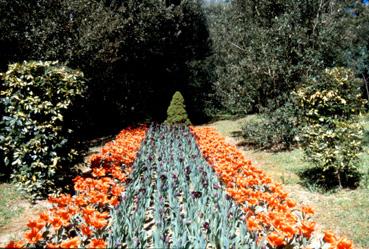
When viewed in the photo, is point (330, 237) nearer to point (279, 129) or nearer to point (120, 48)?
point (279, 129)

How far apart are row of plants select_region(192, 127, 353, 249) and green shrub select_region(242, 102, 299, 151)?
4477mm

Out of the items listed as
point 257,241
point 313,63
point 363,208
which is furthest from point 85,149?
point 313,63

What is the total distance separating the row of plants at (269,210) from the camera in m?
3.53

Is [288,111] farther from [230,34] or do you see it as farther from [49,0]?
[49,0]

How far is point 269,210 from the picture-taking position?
4.73 metres

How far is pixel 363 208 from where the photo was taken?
19.8 feet

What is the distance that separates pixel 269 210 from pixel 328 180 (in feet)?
12.6

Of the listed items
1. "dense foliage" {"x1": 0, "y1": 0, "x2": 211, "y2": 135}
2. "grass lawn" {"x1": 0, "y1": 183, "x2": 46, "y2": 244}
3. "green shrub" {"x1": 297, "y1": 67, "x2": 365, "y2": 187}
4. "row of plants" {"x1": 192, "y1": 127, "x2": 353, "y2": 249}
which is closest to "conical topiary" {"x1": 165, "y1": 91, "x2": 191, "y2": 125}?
"dense foliage" {"x1": 0, "y1": 0, "x2": 211, "y2": 135}

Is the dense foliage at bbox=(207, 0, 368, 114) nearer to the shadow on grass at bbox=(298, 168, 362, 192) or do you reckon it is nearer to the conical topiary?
the shadow on grass at bbox=(298, 168, 362, 192)

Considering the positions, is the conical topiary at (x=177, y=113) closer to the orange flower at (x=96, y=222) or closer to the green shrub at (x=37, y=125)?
the green shrub at (x=37, y=125)

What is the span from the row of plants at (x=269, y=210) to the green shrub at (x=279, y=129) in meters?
4.48

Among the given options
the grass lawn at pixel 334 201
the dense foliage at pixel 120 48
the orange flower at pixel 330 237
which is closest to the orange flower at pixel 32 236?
the orange flower at pixel 330 237

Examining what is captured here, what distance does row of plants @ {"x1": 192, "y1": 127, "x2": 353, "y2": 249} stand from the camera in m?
3.53

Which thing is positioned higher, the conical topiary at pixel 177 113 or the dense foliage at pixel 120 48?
the dense foliage at pixel 120 48
